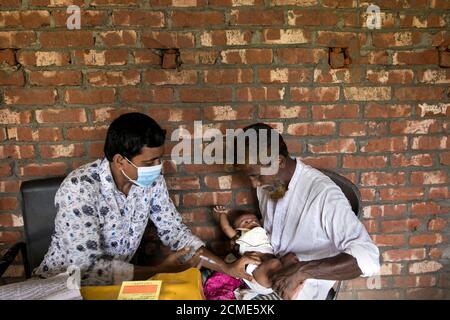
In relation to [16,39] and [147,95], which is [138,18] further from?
[16,39]

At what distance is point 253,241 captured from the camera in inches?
76.5

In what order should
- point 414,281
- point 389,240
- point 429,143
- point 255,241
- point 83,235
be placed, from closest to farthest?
point 83,235, point 255,241, point 429,143, point 389,240, point 414,281

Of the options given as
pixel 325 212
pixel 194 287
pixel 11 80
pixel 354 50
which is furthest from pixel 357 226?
pixel 11 80

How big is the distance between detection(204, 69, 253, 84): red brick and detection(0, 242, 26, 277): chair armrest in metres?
1.26

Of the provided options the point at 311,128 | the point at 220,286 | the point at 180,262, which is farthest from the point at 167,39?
the point at 220,286

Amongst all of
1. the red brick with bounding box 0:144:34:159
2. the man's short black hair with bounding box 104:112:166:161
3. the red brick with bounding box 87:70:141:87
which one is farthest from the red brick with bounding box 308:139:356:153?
the red brick with bounding box 0:144:34:159

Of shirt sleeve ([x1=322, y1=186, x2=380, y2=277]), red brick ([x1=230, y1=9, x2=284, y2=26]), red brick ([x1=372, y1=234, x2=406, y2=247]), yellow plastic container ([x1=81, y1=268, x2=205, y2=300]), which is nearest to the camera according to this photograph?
yellow plastic container ([x1=81, y1=268, x2=205, y2=300])

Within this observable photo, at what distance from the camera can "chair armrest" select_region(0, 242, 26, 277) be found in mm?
1750

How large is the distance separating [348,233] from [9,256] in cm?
151

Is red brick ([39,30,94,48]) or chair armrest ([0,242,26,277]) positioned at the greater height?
red brick ([39,30,94,48])

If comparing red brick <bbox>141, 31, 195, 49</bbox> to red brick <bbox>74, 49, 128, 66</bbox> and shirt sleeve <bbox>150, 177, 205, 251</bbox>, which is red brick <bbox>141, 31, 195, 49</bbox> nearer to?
red brick <bbox>74, 49, 128, 66</bbox>

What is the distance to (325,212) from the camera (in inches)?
65.6

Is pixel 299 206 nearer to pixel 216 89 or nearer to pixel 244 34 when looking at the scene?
pixel 216 89

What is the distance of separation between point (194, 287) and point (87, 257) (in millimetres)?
596
